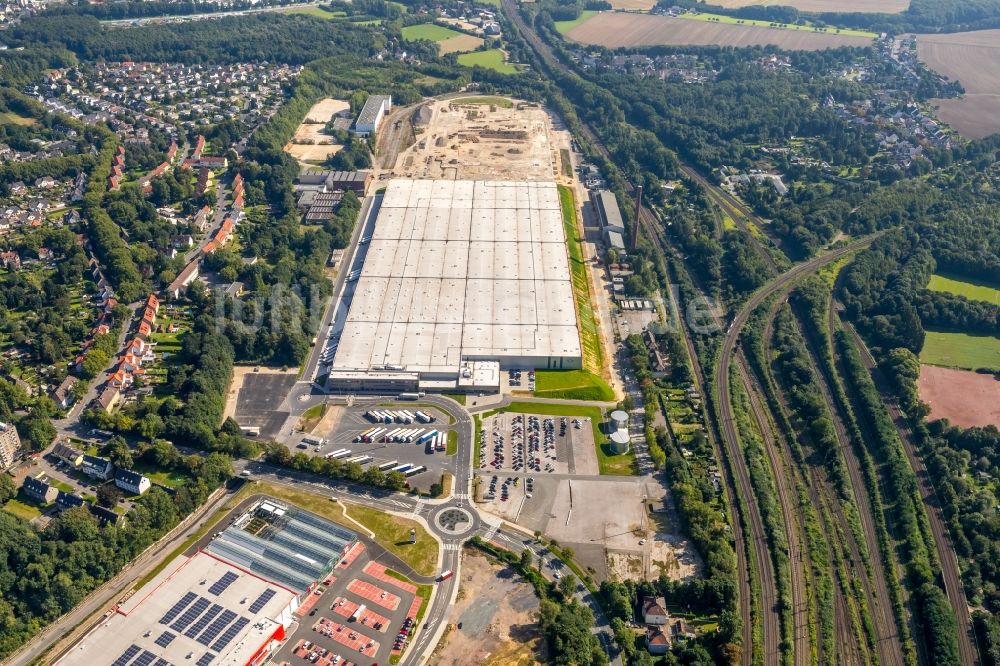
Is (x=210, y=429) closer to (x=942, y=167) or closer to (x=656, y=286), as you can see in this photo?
(x=656, y=286)

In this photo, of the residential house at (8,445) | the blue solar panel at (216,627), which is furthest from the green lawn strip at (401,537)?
the residential house at (8,445)

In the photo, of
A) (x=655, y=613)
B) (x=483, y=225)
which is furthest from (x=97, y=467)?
(x=483, y=225)

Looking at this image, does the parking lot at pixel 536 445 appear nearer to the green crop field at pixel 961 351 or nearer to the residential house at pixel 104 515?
the residential house at pixel 104 515

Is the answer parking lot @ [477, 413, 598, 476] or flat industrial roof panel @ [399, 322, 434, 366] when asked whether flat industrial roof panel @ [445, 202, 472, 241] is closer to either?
flat industrial roof panel @ [399, 322, 434, 366]

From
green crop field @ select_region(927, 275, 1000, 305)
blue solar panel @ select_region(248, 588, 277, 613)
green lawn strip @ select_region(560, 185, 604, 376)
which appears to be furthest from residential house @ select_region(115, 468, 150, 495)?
Answer: green crop field @ select_region(927, 275, 1000, 305)

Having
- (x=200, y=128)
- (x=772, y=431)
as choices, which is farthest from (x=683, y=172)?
(x=200, y=128)

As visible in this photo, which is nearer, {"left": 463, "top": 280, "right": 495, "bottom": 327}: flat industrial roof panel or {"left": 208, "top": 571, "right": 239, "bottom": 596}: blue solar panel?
{"left": 208, "top": 571, "right": 239, "bottom": 596}: blue solar panel
